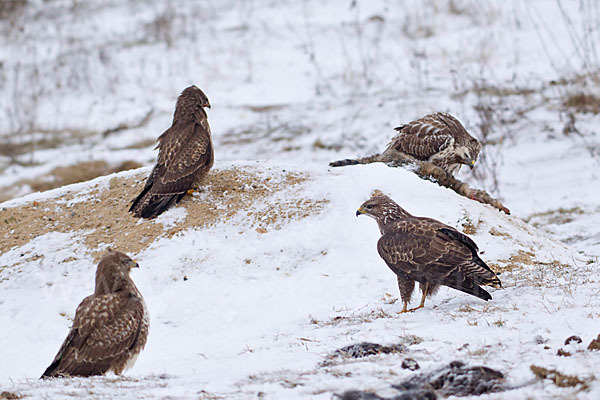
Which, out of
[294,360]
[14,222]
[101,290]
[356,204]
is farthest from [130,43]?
[294,360]

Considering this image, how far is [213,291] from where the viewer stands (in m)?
6.49

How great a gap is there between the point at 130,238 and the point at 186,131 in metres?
1.34

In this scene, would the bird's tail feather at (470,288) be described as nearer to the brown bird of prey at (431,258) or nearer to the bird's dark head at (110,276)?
the brown bird of prey at (431,258)

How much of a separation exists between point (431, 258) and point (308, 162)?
7.41 m

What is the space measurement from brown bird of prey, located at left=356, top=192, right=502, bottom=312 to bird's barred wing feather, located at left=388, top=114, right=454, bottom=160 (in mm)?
2660

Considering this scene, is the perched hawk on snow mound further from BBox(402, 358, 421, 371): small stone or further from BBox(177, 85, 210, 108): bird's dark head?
BBox(402, 358, 421, 371): small stone

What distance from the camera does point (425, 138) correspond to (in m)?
8.15

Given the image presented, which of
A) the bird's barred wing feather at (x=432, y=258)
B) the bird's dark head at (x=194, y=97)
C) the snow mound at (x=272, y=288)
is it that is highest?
the bird's dark head at (x=194, y=97)

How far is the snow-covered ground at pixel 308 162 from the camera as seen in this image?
4.49 meters

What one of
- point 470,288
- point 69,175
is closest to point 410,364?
point 470,288

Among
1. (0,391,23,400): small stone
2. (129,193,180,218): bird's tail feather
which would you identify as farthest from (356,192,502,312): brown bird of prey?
(0,391,23,400): small stone

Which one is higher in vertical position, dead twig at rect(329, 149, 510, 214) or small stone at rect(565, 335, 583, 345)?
small stone at rect(565, 335, 583, 345)

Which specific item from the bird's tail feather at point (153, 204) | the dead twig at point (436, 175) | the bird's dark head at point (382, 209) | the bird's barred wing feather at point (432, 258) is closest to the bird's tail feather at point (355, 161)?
the dead twig at point (436, 175)

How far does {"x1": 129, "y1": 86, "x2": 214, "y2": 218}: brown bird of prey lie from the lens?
7297mm
